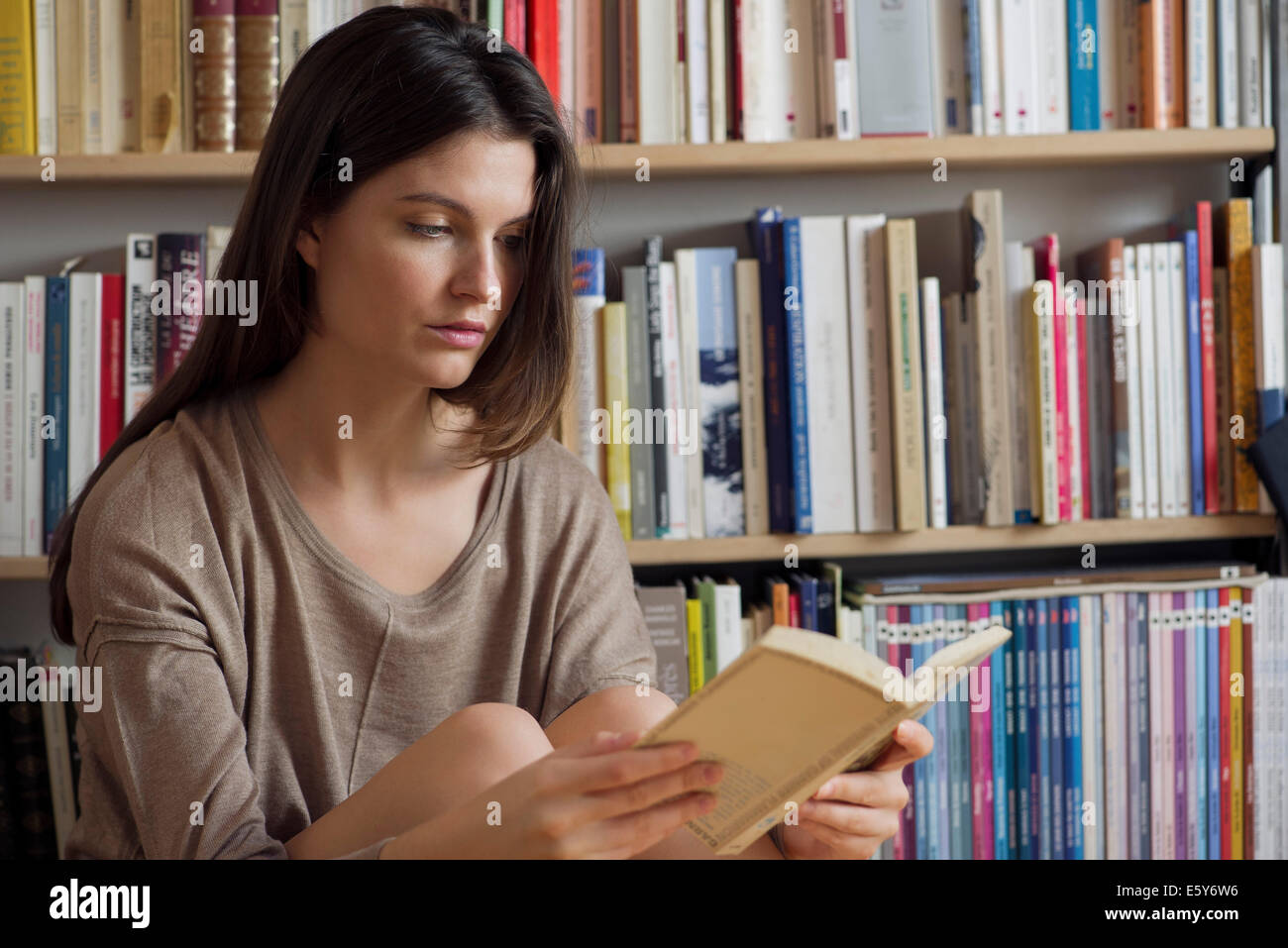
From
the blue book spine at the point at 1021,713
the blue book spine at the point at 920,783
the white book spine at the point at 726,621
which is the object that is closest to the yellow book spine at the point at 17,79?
the white book spine at the point at 726,621

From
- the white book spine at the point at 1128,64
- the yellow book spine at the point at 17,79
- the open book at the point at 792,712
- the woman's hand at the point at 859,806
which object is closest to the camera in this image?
the open book at the point at 792,712

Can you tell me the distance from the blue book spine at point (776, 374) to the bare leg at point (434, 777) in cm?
53

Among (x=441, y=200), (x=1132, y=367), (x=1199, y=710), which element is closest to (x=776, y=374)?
(x=1132, y=367)

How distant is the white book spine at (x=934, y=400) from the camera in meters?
1.24

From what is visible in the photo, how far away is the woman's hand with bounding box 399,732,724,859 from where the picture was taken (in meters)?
Answer: 0.62

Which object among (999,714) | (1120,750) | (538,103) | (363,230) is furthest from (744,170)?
(1120,750)

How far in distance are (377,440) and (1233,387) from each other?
0.95 meters

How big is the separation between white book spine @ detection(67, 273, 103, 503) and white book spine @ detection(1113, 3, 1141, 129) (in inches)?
46.4

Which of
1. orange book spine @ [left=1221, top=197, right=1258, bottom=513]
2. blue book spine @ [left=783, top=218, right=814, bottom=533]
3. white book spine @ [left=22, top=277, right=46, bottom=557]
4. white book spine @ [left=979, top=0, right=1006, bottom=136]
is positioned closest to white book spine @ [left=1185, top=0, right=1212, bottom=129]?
orange book spine @ [left=1221, top=197, right=1258, bottom=513]

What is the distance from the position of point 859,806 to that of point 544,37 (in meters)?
0.89

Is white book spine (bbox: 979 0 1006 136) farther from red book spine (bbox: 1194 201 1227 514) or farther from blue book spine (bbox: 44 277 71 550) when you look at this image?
blue book spine (bbox: 44 277 71 550)

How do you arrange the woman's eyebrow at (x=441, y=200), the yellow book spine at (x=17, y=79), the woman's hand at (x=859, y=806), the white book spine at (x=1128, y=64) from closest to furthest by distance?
the woman's hand at (x=859, y=806) < the woman's eyebrow at (x=441, y=200) < the yellow book spine at (x=17, y=79) < the white book spine at (x=1128, y=64)

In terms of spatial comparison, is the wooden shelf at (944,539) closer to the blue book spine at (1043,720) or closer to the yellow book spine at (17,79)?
the blue book spine at (1043,720)

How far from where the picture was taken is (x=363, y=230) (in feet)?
2.86
